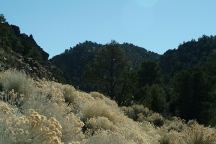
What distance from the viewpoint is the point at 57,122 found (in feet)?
22.4

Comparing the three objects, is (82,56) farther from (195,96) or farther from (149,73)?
(195,96)

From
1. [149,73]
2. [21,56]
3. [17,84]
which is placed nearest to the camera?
[17,84]

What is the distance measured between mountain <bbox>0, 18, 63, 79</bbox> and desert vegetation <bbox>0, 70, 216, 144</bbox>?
16.2 ft

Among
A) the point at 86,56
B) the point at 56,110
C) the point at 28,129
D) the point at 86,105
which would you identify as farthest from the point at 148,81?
the point at 86,56

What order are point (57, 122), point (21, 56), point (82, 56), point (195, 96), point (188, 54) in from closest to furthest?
1. point (57, 122)
2. point (21, 56)
3. point (195, 96)
4. point (188, 54)
5. point (82, 56)

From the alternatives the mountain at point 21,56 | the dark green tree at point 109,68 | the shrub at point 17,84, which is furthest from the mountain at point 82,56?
the shrub at point 17,84

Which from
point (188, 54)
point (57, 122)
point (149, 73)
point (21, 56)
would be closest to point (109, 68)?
point (149, 73)

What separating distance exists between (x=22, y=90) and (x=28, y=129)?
5.85 meters

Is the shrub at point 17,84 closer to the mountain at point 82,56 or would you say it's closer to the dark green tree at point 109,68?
the dark green tree at point 109,68

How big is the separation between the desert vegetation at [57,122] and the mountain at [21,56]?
4.94 metres

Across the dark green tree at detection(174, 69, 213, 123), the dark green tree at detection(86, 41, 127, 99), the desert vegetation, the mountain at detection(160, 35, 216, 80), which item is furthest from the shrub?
the mountain at detection(160, 35, 216, 80)

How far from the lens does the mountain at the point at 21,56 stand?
83.4 ft

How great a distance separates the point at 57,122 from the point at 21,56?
28.3 meters

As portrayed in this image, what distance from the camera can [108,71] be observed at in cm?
5147
